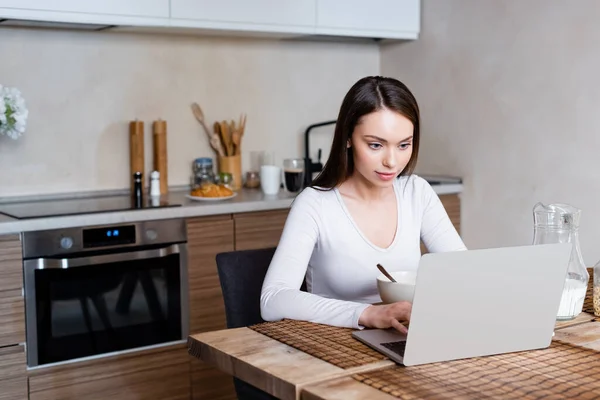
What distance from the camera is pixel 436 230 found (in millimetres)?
2342

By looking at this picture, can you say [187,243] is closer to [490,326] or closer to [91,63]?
[91,63]

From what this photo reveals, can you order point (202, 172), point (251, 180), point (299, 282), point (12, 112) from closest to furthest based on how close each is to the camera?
1. point (299, 282)
2. point (12, 112)
3. point (202, 172)
4. point (251, 180)

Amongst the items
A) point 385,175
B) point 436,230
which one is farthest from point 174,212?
point 385,175

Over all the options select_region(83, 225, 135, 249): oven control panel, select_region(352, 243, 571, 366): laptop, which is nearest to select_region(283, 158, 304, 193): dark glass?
select_region(83, 225, 135, 249): oven control panel

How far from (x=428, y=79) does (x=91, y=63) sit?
1554mm

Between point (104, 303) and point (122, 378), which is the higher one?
point (104, 303)

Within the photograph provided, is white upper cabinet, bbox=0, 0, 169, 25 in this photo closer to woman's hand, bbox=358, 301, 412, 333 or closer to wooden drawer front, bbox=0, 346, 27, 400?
wooden drawer front, bbox=0, 346, 27, 400

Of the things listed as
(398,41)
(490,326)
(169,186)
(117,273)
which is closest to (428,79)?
(398,41)

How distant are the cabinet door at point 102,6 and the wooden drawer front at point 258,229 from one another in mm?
870

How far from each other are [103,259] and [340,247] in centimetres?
119

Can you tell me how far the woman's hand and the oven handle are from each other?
1.52 m

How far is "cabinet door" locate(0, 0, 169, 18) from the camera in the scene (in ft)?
9.92

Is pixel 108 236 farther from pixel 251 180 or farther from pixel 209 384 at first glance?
pixel 251 180

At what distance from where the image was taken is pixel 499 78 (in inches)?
141
